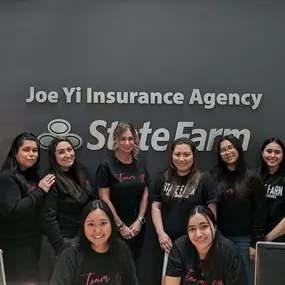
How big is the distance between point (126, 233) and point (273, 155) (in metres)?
1.26

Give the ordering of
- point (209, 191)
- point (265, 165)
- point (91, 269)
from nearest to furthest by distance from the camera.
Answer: point (91, 269) < point (209, 191) < point (265, 165)

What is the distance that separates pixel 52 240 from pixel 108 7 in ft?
6.20

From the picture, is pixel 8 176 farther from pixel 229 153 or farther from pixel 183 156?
pixel 229 153

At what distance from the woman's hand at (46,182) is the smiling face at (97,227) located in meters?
0.85

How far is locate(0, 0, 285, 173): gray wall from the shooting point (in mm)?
3822

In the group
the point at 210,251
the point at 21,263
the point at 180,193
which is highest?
the point at 180,193

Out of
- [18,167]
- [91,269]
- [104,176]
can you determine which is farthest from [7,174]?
[91,269]

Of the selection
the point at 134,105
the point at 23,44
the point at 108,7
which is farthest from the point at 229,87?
the point at 23,44

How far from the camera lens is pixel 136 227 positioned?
11.8 feet

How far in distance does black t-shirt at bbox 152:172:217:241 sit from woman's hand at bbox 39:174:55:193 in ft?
2.65

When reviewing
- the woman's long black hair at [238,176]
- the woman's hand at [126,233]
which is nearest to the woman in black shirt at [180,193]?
the woman's long black hair at [238,176]

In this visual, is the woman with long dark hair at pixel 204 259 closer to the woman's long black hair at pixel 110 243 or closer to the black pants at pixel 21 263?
the woman's long black hair at pixel 110 243

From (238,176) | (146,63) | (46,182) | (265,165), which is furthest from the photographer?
(146,63)

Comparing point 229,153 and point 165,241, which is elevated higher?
point 229,153
